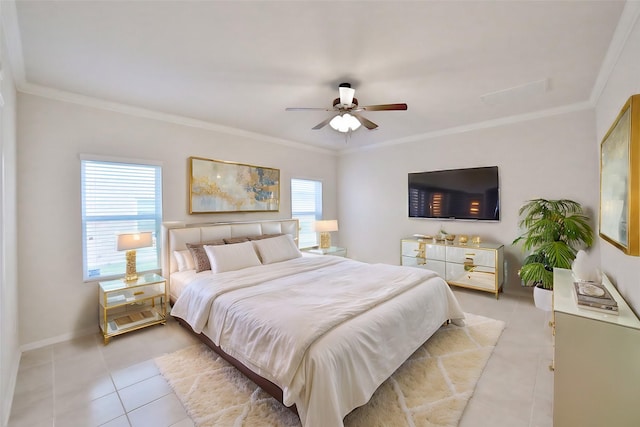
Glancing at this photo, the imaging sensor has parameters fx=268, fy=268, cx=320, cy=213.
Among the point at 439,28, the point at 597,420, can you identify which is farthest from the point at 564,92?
the point at 597,420

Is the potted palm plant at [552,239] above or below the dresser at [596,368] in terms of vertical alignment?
above

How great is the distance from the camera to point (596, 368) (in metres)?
1.54

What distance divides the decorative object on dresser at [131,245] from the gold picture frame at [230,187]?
0.85 m

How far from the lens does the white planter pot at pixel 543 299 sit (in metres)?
3.29

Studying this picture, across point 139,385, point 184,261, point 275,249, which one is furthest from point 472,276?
point 139,385

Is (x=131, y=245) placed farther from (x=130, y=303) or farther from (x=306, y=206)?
(x=306, y=206)

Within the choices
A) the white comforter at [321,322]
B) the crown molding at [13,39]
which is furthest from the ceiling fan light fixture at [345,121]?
the crown molding at [13,39]

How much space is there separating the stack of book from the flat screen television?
2414mm

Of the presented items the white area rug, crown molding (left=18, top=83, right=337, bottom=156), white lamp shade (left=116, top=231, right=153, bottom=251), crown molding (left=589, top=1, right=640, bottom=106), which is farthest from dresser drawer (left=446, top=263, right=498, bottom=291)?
white lamp shade (left=116, top=231, right=153, bottom=251)

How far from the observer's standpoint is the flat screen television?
4.16 metres

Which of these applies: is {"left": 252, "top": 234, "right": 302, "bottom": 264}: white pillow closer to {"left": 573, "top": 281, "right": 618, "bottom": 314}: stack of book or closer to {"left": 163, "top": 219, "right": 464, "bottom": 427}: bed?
{"left": 163, "top": 219, "right": 464, "bottom": 427}: bed

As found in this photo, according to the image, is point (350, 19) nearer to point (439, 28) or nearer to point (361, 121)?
point (439, 28)

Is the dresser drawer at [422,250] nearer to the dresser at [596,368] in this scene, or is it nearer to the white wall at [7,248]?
the dresser at [596,368]

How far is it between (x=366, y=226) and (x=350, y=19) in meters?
4.28
